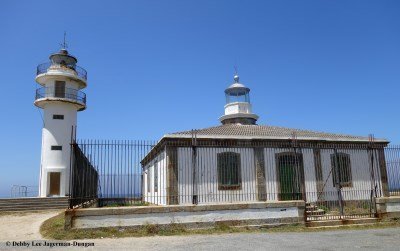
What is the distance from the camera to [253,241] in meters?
8.90

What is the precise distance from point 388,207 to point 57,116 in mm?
20460

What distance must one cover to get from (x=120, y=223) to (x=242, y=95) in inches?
636

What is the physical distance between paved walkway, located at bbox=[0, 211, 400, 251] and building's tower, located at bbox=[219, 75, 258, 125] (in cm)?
1329

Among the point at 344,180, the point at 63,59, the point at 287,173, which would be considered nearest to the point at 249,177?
the point at 287,173

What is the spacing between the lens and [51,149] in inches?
917

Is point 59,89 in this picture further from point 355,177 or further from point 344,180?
point 355,177

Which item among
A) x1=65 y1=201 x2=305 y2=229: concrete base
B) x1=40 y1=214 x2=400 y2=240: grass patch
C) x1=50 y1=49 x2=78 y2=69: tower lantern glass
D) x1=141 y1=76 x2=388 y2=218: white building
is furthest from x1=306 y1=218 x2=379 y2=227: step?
x1=50 y1=49 x2=78 y2=69: tower lantern glass

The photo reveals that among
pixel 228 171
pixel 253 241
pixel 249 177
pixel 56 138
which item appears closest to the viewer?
pixel 253 241

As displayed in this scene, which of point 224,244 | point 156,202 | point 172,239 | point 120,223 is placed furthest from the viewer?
point 156,202

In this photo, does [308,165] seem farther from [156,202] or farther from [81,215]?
[81,215]

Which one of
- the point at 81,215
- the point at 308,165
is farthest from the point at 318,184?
the point at 81,215

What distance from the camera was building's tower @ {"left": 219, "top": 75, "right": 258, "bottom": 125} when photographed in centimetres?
2342

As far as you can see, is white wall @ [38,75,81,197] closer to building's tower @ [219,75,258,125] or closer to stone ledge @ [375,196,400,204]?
building's tower @ [219,75,258,125]

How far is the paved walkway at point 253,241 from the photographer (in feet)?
26.6
